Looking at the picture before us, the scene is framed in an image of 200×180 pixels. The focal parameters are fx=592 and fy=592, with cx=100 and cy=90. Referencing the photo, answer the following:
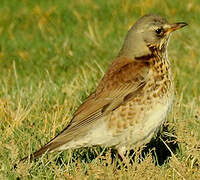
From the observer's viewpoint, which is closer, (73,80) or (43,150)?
(43,150)

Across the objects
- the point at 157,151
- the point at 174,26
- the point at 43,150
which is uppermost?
the point at 174,26

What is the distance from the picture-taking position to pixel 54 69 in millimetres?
8297

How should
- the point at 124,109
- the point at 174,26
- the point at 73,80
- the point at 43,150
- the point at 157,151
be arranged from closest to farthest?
the point at 43,150
the point at 124,109
the point at 174,26
the point at 157,151
the point at 73,80

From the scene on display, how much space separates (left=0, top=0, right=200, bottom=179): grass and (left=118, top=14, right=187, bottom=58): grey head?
0.77m

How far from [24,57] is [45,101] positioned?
257 centimetres

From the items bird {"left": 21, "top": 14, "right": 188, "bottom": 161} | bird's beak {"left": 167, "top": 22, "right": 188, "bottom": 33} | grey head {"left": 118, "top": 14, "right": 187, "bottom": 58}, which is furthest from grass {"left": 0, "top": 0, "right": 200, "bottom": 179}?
bird's beak {"left": 167, "top": 22, "right": 188, "bottom": 33}

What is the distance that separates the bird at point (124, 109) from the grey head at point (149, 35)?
0.12 metres

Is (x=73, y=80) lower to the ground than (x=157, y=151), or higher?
higher

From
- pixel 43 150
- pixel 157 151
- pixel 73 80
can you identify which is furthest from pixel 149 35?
A: pixel 73 80

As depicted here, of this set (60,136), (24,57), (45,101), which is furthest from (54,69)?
(60,136)

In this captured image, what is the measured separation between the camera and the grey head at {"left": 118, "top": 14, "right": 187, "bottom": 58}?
5602 millimetres

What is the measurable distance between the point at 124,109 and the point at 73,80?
6.27 ft

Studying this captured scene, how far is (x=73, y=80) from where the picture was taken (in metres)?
7.05

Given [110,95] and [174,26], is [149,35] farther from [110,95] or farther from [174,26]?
[110,95]
